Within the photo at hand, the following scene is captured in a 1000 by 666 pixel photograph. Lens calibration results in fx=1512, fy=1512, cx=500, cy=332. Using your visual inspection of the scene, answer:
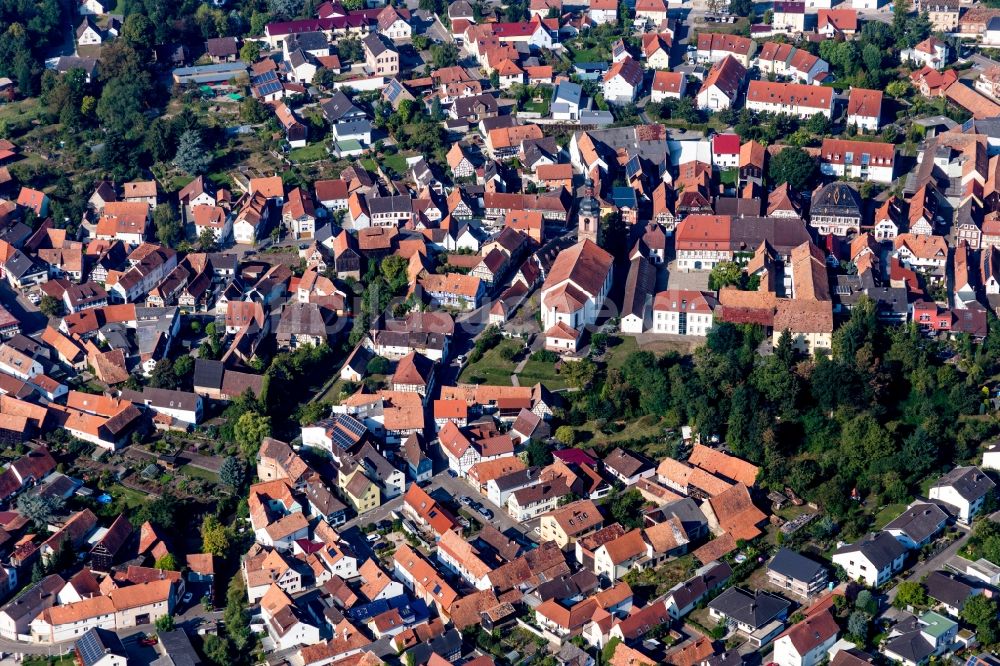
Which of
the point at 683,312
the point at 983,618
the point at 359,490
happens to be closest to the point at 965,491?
the point at 983,618

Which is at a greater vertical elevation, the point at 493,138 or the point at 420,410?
the point at 493,138

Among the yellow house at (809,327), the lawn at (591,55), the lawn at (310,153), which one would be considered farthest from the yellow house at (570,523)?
the lawn at (591,55)

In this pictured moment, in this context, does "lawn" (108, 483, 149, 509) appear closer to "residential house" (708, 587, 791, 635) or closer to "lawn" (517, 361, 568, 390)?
"lawn" (517, 361, 568, 390)

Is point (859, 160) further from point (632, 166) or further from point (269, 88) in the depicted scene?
point (269, 88)

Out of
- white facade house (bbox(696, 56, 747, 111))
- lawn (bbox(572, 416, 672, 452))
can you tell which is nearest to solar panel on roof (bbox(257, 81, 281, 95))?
white facade house (bbox(696, 56, 747, 111))

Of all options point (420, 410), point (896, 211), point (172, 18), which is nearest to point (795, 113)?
point (896, 211)

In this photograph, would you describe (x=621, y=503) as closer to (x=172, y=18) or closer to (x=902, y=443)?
(x=902, y=443)
